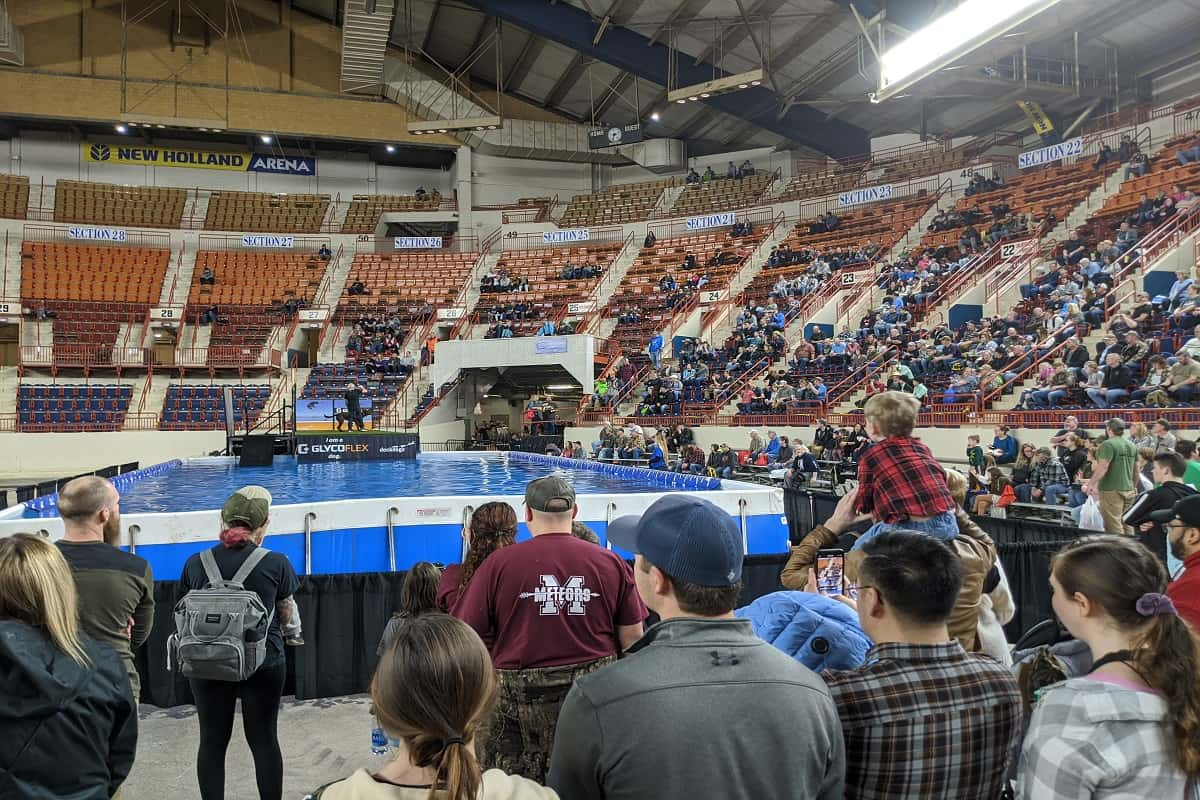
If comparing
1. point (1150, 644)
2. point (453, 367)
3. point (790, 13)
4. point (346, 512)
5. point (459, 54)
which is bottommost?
point (346, 512)

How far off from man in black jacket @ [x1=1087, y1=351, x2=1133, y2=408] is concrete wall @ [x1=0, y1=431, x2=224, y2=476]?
22.3 meters

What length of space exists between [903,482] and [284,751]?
3.51 m

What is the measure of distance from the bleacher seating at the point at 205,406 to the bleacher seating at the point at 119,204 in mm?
10015


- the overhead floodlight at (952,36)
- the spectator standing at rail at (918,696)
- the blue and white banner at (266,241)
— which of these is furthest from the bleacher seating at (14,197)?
the spectator standing at rail at (918,696)

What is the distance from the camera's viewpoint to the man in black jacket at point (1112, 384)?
12.1 m

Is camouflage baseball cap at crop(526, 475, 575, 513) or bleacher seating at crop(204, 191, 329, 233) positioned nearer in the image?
camouflage baseball cap at crop(526, 475, 575, 513)

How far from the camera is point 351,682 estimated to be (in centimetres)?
549

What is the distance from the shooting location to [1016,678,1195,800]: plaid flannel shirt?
65.0 inches

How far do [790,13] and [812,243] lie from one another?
26.3 feet

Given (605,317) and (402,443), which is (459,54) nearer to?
(605,317)

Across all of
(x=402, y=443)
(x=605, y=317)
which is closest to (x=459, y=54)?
(x=605, y=317)

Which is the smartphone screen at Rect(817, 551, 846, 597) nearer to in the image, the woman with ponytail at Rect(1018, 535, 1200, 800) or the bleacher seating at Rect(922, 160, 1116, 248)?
the woman with ponytail at Rect(1018, 535, 1200, 800)

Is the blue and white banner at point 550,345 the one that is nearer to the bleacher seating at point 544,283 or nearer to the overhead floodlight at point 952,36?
the bleacher seating at point 544,283

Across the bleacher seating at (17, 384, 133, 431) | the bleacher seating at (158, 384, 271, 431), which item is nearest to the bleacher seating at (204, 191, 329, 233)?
the bleacher seating at (158, 384, 271, 431)
